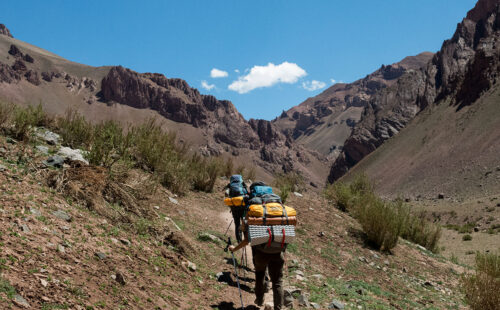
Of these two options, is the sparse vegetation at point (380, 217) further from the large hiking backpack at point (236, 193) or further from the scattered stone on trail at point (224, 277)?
the scattered stone on trail at point (224, 277)

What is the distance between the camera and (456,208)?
109ft

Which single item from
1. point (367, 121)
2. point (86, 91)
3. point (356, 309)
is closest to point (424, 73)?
point (367, 121)

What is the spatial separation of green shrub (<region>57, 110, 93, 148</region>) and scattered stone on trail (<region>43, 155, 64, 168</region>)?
2705 mm

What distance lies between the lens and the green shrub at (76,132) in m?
8.61

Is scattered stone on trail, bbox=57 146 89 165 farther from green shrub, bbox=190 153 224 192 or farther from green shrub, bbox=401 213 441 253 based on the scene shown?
green shrub, bbox=401 213 441 253

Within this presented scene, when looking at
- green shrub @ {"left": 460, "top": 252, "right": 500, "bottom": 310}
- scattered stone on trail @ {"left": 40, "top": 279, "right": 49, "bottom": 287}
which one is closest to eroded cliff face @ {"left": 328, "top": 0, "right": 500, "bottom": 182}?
green shrub @ {"left": 460, "top": 252, "right": 500, "bottom": 310}

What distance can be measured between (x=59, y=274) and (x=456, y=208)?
123ft

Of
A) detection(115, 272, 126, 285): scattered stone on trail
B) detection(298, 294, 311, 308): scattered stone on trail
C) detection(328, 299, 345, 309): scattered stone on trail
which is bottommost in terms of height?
detection(328, 299, 345, 309): scattered stone on trail

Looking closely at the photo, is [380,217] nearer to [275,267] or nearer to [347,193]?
[347,193]

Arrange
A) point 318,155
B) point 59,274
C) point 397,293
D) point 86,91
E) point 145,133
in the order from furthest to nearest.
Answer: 1. point 318,155
2. point 86,91
3. point 145,133
4. point 397,293
5. point 59,274

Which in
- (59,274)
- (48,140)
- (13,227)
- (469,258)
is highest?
(48,140)

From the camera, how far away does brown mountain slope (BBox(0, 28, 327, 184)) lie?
11606 cm

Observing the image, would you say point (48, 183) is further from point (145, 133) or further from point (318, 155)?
point (318, 155)

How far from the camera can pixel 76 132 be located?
8.95 metres
